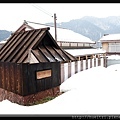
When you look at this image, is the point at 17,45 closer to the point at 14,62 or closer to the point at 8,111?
the point at 14,62

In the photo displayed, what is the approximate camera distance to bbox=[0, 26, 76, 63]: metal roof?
26.8 ft

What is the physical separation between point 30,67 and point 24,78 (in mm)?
645

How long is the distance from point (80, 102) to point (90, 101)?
44cm

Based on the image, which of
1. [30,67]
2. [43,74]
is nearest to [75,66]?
[43,74]

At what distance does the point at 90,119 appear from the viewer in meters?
4.72

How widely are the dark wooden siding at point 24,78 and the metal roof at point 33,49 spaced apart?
48 centimetres

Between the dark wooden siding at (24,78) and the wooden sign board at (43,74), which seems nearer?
the dark wooden siding at (24,78)

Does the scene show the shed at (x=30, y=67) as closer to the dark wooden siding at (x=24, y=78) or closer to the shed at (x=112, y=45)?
the dark wooden siding at (x=24, y=78)

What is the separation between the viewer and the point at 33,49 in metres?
8.45

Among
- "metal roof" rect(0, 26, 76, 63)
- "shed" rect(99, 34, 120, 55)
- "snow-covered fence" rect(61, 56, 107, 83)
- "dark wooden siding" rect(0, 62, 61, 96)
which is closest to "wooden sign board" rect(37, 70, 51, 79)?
"dark wooden siding" rect(0, 62, 61, 96)

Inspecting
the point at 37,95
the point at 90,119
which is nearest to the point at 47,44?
the point at 37,95

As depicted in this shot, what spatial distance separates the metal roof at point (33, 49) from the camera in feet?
26.8

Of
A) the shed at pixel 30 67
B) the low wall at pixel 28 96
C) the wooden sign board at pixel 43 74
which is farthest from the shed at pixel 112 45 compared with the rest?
the wooden sign board at pixel 43 74

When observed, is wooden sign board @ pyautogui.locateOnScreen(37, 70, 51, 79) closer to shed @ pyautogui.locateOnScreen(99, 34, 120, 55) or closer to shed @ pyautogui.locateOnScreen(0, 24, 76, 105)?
shed @ pyautogui.locateOnScreen(0, 24, 76, 105)
